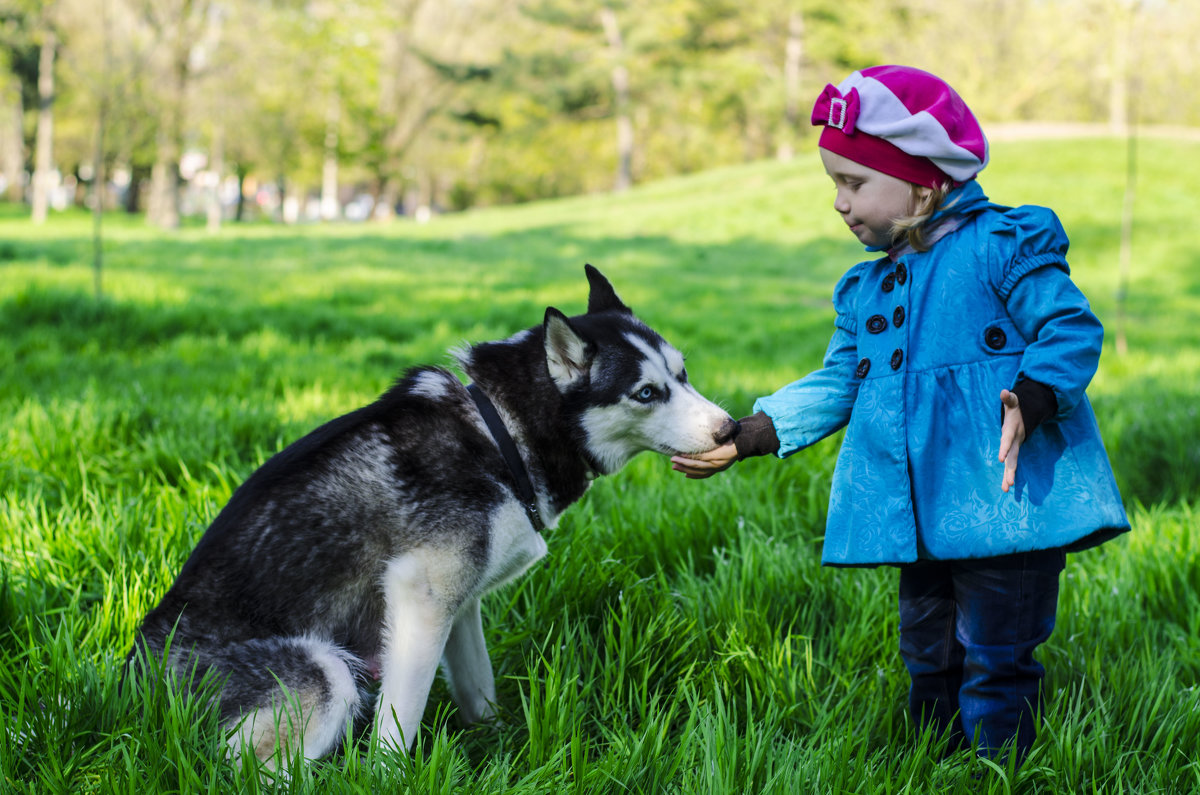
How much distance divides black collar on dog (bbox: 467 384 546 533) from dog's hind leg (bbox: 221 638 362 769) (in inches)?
26.3

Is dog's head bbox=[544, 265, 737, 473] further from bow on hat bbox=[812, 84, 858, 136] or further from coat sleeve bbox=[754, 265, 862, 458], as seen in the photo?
bow on hat bbox=[812, 84, 858, 136]

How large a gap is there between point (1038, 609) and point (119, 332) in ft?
24.8

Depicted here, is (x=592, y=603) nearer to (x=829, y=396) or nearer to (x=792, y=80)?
(x=829, y=396)

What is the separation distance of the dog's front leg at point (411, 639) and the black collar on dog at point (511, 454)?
35cm

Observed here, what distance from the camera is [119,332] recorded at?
24.4ft

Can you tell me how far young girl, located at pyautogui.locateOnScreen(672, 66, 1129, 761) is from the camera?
209 cm

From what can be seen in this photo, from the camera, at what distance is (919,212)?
225 cm

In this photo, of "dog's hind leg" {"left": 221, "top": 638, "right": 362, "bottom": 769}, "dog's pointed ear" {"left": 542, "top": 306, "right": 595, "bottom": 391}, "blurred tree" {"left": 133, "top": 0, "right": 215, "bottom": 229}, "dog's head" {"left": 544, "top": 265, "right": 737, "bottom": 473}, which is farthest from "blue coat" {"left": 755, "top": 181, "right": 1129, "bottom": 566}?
"blurred tree" {"left": 133, "top": 0, "right": 215, "bottom": 229}

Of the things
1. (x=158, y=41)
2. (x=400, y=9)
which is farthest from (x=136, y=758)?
(x=400, y=9)

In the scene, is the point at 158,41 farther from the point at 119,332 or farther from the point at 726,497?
the point at 726,497

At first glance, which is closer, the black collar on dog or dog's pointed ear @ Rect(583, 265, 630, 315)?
the black collar on dog

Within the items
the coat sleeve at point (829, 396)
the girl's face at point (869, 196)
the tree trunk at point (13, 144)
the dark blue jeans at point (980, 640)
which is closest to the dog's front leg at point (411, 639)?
the coat sleeve at point (829, 396)

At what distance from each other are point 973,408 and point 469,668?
5.22ft

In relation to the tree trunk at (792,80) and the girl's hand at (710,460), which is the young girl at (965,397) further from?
the tree trunk at (792,80)
